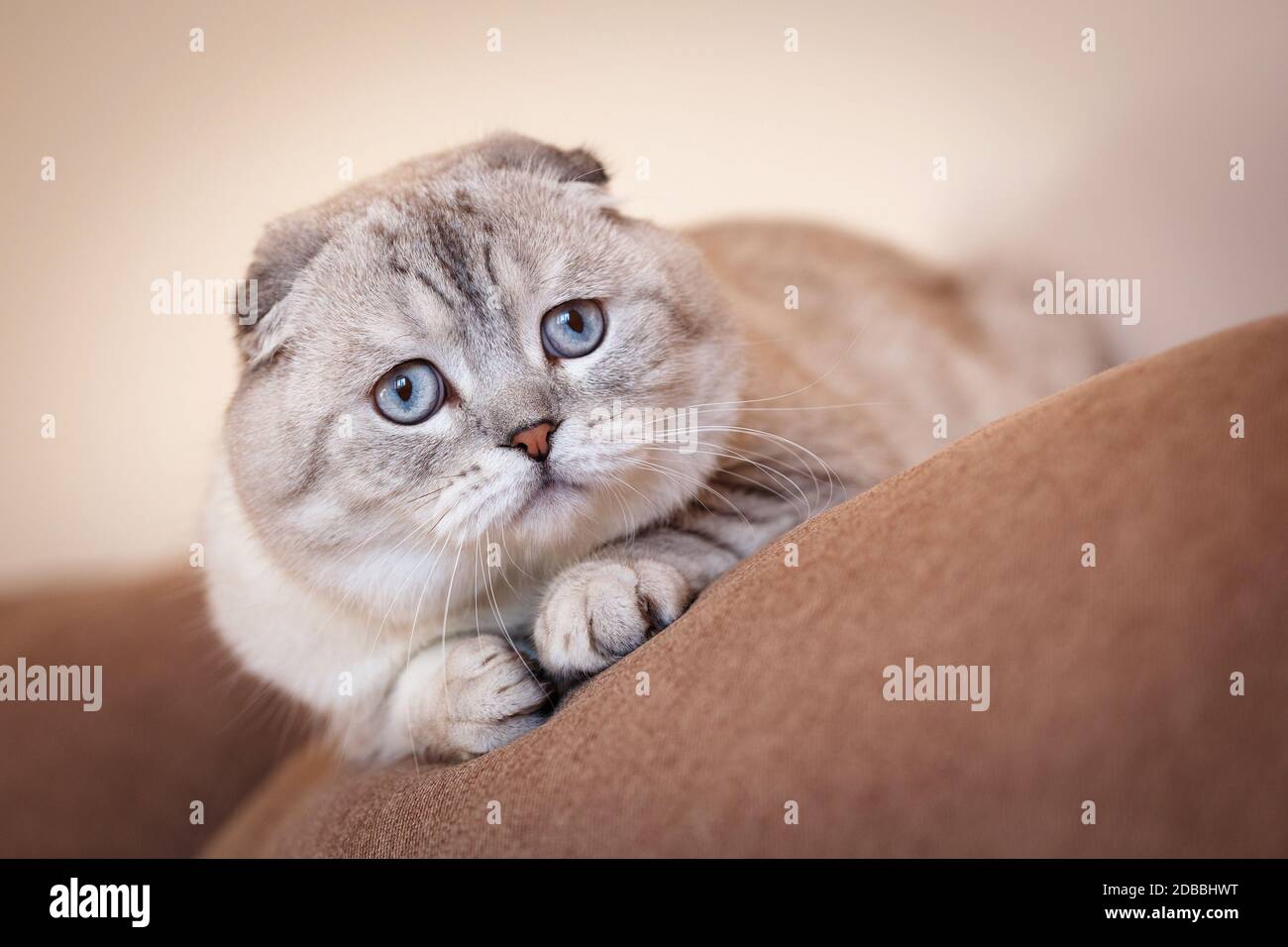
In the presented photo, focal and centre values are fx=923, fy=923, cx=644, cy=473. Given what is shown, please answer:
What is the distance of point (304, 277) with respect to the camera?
1516mm

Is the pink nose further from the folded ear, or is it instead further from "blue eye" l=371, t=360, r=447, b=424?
the folded ear

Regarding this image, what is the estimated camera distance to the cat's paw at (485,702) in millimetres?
1308

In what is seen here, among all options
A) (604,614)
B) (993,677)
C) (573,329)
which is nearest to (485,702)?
(604,614)

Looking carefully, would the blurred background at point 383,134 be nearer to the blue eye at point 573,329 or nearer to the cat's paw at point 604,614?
the blue eye at point 573,329

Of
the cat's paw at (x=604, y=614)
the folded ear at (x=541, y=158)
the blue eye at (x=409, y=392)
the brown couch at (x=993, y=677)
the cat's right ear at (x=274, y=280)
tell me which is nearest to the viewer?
the brown couch at (x=993, y=677)

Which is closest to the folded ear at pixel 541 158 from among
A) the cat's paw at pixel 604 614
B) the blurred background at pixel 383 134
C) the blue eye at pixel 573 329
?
the blue eye at pixel 573 329

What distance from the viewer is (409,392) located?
1417mm

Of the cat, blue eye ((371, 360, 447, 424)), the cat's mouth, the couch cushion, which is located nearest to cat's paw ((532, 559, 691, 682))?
the cat

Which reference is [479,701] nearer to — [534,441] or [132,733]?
[534,441]

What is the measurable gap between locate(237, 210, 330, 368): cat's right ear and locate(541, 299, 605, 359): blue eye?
1.39 feet

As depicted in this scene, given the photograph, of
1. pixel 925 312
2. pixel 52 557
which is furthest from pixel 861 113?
pixel 52 557

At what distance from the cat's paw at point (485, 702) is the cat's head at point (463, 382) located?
0.52ft

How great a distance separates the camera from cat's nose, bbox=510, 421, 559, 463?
51.3 inches

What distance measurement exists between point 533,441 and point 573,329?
9.7 inches
